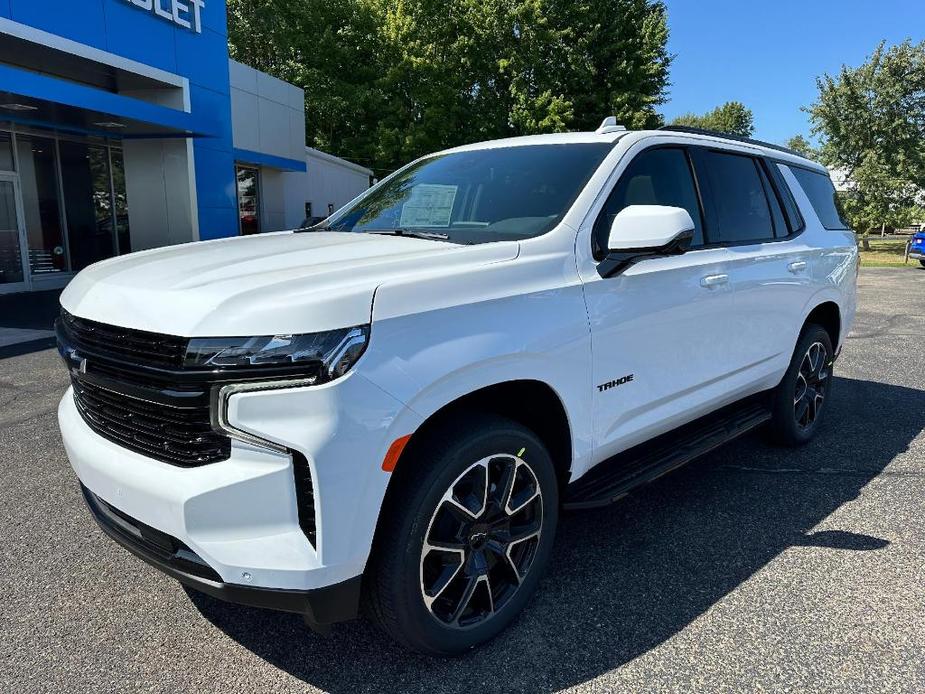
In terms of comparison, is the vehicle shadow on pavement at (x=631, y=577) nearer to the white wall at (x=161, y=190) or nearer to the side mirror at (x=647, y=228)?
the side mirror at (x=647, y=228)

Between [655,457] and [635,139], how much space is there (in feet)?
4.97

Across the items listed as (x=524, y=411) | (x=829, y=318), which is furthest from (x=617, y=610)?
(x=829, y=318)

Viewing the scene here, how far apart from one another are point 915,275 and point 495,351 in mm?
22155

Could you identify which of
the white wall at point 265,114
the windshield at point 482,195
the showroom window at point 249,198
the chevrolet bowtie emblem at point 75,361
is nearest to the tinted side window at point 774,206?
the windshield at point 482,195

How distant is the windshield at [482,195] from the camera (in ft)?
9.56

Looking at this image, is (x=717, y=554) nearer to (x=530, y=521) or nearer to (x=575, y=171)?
(x=530, y=521)

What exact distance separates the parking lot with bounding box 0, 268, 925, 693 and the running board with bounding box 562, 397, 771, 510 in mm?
420

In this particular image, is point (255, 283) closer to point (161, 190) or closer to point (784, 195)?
point (784, 195)

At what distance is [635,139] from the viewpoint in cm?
321

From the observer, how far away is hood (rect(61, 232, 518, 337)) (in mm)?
1914

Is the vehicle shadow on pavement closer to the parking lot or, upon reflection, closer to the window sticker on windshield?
the parking lot

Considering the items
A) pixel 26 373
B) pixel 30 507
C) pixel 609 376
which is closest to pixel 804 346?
pixel 609 376

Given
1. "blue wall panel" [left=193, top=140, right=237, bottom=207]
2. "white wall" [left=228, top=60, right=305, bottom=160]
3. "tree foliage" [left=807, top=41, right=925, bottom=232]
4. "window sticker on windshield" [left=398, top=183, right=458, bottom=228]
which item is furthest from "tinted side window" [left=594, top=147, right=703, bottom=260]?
"tree foliage" [left=807, top=41, right=925, bottom=232]

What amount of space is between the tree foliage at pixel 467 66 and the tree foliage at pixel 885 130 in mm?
8356
